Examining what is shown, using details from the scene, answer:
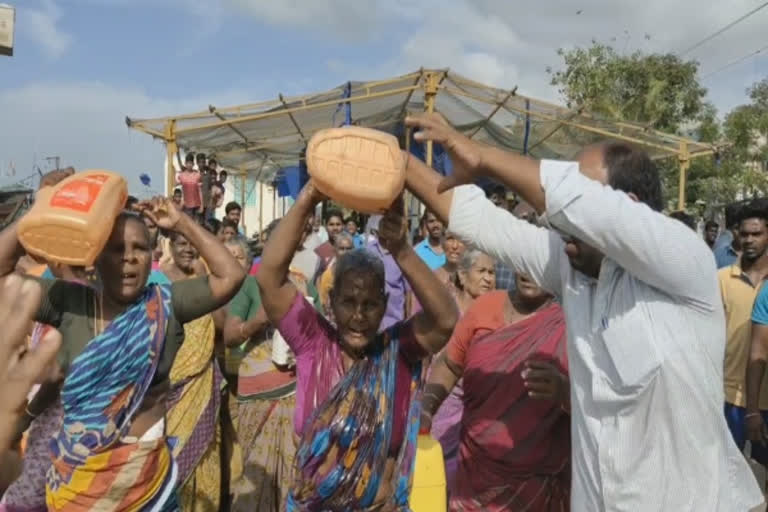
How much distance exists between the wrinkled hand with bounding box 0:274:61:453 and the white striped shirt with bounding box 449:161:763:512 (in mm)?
1055

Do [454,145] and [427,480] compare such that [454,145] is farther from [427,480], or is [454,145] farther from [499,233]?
→ [427,480]

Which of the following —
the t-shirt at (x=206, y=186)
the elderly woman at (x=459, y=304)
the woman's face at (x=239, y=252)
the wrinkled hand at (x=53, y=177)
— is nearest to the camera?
the wrinkled hand at (x=53, y=177)

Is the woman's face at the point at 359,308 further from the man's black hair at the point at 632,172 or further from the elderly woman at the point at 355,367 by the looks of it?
the man's black hair at the point at 632,172

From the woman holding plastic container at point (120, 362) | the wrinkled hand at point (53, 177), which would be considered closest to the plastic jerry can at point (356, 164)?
the woman holding plastic container at point (120, 362)

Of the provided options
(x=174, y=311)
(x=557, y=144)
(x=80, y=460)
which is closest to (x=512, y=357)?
(x=174, y=311)

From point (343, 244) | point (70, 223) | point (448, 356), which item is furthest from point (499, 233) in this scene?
point (343, 244)

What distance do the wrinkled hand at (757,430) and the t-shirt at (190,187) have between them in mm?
8700

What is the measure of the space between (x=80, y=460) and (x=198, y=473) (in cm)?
206

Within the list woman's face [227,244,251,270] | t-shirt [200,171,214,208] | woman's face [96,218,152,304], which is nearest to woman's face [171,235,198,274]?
woman's face [227,244,251,270]

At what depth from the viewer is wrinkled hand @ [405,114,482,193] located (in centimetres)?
172

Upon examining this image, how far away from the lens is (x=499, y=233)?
2236 millimetres

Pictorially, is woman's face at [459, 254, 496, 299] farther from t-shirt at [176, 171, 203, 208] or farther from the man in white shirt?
t-shirt at [176, 171, 203, 208]

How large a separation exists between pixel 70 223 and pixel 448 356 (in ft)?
5.12

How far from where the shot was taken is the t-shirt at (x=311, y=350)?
2.45 metres
